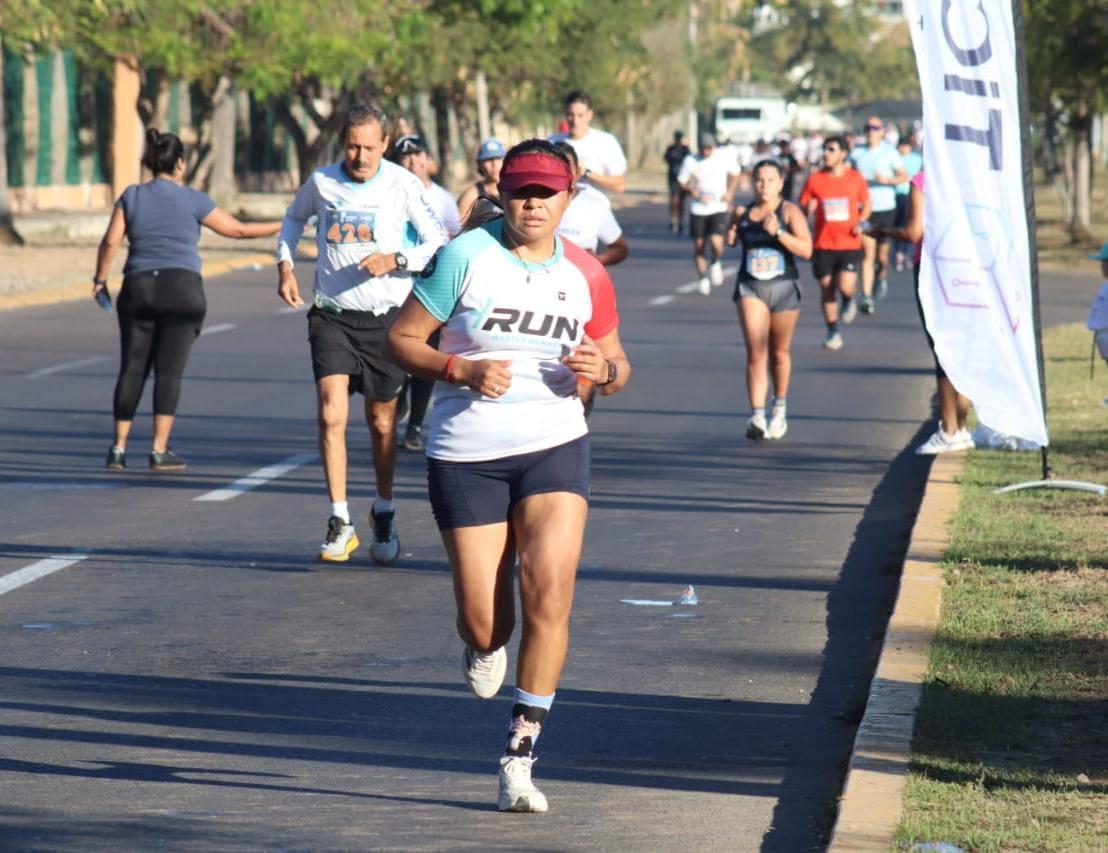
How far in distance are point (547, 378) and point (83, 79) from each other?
4605cm

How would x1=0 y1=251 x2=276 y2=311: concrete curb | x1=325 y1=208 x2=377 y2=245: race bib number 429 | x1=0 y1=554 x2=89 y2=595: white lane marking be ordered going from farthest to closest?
x1=0 y1=251 x2=276 y2=311: concrete curb < x1=325 y1=208 x2=377 y2=245: race bib number 429 < x1=0 y1=554 x2=89 y2=595: white lane marking

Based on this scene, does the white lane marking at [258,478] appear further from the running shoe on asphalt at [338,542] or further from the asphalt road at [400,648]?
the running shoe on asphalt at [338,542]

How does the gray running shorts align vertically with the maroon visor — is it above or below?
below

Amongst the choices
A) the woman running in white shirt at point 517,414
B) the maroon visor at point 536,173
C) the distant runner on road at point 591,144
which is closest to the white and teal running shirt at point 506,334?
the woman running in white shirt at point 517,414

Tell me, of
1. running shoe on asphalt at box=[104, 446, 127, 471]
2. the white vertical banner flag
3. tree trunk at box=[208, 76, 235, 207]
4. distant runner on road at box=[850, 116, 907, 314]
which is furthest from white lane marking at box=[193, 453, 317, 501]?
tree trunk at box=[208, 76, 235, 207]

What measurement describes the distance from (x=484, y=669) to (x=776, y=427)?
824cm

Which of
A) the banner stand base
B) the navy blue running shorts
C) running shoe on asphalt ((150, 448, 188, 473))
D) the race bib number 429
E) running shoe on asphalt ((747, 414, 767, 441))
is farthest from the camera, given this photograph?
running shoe on asphalt ((747, 414, 767, 441))

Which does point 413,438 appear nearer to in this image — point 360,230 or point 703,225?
point 360,230

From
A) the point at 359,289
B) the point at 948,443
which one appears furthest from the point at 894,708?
the point at 948,443

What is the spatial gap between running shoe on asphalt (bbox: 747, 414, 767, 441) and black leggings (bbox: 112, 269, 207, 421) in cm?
352

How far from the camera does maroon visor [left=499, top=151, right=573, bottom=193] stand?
586 cm

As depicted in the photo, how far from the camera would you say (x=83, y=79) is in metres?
50.2

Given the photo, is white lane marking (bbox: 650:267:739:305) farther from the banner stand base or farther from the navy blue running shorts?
the navy blue running shorts

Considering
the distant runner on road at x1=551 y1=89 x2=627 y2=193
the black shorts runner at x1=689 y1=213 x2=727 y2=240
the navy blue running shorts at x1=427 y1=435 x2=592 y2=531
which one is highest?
the distant runner on road at x1=551 y1=89 x2=627 y2=193
